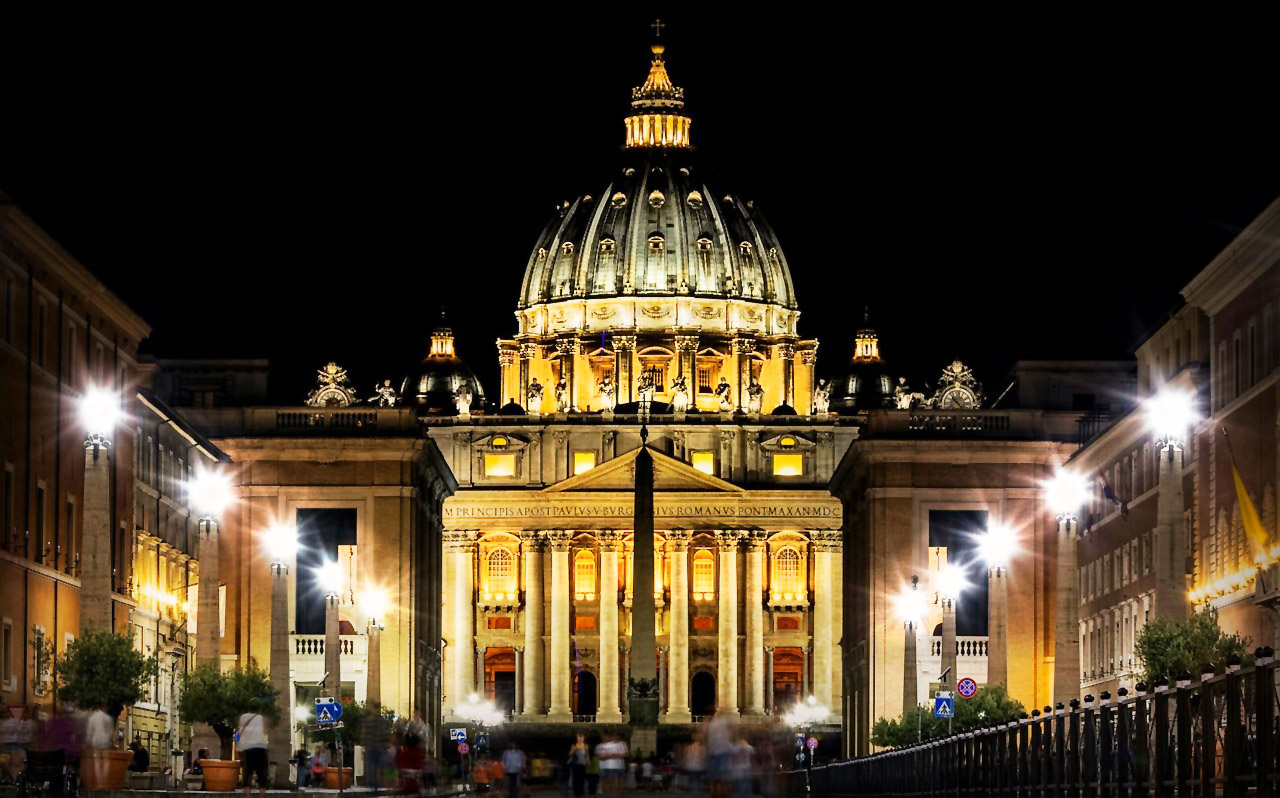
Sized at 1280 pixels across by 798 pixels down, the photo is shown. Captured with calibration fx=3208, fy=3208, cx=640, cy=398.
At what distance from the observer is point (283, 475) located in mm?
144000

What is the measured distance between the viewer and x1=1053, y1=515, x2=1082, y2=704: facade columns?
202 ft

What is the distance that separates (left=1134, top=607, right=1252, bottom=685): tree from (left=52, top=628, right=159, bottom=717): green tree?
1972 cm

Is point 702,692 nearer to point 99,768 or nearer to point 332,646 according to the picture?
point 332,646

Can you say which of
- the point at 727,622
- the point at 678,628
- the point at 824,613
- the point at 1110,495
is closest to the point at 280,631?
the point at 1110,495

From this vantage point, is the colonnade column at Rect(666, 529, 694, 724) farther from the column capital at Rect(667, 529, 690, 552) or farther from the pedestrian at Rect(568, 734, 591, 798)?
the pedestrian at Rect(568, 734, 591, 798)

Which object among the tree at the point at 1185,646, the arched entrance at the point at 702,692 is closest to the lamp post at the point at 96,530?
the tree at the point at 1185,646

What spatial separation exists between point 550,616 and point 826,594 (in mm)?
16606

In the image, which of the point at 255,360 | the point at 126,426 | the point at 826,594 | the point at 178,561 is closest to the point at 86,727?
the point at 126,426

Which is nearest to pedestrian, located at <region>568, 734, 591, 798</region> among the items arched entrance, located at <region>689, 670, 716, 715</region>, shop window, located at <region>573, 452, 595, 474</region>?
arched entrance, located at <region>689, 670, 716, 715</region>

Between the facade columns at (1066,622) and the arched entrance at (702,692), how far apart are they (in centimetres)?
13336

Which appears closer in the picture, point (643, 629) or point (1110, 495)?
point (1110, 495)

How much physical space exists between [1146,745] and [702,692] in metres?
164

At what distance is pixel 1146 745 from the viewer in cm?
3403

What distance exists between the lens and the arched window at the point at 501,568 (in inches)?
7569
